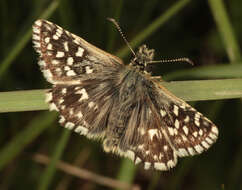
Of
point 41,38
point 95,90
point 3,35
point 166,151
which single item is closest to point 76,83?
point 95,90

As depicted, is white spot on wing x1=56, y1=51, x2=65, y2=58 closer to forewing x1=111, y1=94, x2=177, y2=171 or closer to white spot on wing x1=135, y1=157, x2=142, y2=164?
forewing x1=111, y1=94, x2=177, y2=171

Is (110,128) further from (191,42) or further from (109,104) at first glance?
(191,42)

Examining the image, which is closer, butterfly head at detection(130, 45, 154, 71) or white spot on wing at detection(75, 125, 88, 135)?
white spot on wing at detection(75, 125, 88, 135)

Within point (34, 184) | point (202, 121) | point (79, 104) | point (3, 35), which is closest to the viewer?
point (202, 121)

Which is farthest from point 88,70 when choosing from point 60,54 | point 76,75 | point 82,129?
point 82,129

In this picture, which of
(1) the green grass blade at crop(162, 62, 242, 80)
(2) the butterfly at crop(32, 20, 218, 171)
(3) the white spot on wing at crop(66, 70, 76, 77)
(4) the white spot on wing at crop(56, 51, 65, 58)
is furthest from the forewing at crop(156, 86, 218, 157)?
(4) the white spot on wing at crop(56, 51, 65, 58)

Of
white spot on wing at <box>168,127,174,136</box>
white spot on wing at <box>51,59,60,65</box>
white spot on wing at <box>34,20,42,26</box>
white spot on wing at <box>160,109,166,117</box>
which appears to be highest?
white spot on wing at <box>34,20,42,26</box>

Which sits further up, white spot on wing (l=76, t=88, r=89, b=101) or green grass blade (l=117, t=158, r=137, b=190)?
white spot on wing (l=76, t=88, r=89, b=101)
